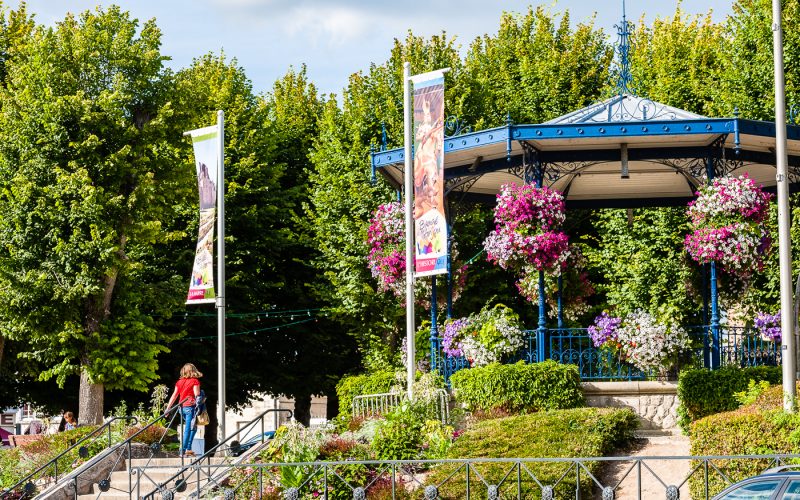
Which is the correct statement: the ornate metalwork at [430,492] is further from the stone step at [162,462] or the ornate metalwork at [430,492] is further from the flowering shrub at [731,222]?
the flowering shrub at [731,222]

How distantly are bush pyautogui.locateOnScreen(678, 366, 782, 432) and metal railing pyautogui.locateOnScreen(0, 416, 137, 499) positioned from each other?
11484mm

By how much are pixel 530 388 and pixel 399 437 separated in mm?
2796

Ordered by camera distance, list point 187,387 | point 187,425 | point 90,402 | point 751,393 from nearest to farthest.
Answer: point 751,393 → point 187,425 → point 187,387 → point 90,402

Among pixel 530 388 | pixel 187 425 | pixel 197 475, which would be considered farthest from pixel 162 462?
pixel 530 388

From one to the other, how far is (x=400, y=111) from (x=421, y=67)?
75.5 inches

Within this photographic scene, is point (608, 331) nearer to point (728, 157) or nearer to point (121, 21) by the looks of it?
point (728, 157)

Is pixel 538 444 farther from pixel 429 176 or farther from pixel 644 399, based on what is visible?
pixel 429 176

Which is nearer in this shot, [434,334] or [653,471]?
[653,471]

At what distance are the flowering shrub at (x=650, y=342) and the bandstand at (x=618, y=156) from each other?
0.59 m

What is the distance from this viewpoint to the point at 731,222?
21359 mm

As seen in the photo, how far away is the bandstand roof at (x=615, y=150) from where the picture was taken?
21.2m

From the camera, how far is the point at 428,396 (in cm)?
2017

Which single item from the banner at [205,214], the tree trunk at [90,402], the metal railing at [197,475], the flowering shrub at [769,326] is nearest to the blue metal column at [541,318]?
the flowering shrub at [769,326]

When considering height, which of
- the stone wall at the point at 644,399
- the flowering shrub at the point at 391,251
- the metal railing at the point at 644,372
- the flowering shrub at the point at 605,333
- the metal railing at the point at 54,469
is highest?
the flowering shrub at the point at 391,251
